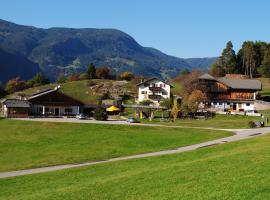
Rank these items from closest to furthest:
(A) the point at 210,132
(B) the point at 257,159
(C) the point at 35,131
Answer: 1. (B) the point at 257,159
2. (A) the point at 210,132
3. (C) the point at 35,131

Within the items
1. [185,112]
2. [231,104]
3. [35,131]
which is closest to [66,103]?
[185,112]

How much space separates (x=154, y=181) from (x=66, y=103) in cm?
7074

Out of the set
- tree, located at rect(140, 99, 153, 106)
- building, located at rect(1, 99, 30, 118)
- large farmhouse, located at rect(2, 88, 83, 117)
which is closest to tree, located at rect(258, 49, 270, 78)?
tree, located at rect(140, 99, 153, 106)

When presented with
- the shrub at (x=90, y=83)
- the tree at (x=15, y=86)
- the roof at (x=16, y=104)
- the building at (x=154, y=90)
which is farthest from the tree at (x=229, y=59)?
the roof at (x=16, y=104)

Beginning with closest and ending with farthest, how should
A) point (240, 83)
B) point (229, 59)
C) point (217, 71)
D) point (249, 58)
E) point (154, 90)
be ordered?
point (240, 83)
point (154, 90)
point (217, 71)
point (249, 58)
point (229, 59)

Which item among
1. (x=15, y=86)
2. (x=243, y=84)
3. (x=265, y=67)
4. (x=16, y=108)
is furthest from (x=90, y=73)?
(x=16, y=108)

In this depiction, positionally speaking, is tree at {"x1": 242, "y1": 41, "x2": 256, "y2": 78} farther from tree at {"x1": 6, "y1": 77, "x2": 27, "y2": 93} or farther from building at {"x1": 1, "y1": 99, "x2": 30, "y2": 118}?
building at {"x1": 1, "y1": 99, "x2": 30, "y2": 118}

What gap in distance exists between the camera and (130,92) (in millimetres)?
125062

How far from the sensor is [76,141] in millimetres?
50094

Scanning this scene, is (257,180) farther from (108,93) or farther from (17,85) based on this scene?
(17,85)

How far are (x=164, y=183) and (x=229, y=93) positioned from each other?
295 feet

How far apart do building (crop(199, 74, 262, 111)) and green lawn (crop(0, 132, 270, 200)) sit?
7829cm

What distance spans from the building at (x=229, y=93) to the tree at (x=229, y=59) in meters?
37.6

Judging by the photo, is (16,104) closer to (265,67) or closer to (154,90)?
(154,90)
